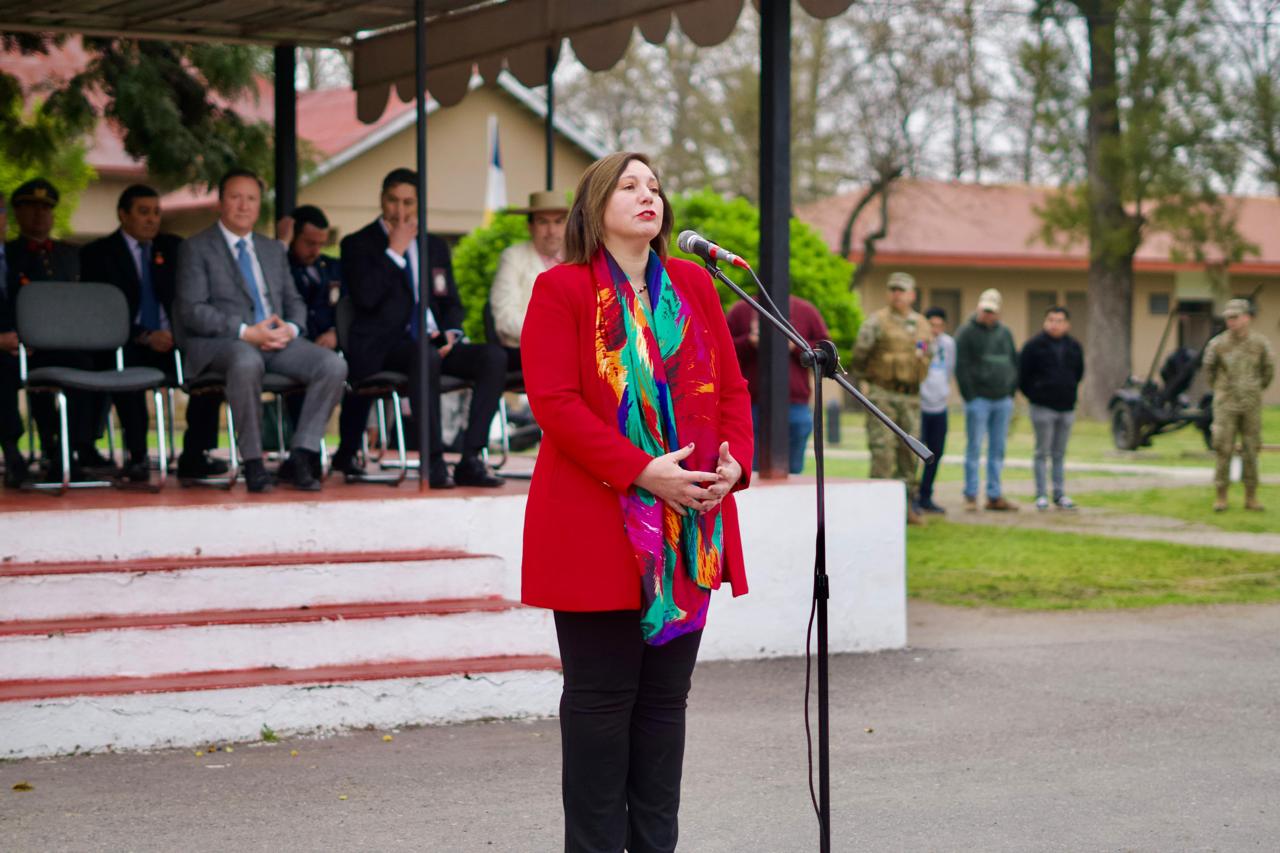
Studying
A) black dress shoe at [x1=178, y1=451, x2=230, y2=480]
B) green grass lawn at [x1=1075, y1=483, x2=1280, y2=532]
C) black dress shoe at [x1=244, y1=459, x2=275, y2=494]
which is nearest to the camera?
black dress shoe at [x1=244, y1=459, x2=275, y2=494]

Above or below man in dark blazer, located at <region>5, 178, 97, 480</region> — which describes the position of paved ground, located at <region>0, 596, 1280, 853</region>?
below

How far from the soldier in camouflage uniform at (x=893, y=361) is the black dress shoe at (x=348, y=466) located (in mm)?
5581

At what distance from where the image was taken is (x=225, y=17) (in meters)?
10.6

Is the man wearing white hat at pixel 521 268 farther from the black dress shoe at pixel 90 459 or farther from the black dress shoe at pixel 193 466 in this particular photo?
the black dress shoe at pixel 90 459

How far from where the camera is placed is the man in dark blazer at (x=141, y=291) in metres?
9.77

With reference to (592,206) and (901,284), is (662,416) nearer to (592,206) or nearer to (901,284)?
(592,206)

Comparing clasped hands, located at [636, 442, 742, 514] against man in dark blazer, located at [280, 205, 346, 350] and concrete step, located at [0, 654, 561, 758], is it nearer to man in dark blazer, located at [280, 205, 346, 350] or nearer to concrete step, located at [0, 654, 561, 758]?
concrete step, located at [0, 654, 561, 758]

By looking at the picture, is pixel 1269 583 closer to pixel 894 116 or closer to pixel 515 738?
pixel 515 738

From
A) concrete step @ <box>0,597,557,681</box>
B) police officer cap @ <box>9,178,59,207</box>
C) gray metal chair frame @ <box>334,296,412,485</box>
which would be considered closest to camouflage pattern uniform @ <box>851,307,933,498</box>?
gray metal chair frame @ <box>334,296,412,485</box>

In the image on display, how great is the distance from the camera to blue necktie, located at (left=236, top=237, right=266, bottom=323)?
29.3 feet

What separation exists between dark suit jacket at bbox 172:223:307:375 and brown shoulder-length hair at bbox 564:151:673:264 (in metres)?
4.69

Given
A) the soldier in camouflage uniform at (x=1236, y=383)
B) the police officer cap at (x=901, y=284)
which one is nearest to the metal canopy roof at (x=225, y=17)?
the police officer cap at (x=901, y=284)

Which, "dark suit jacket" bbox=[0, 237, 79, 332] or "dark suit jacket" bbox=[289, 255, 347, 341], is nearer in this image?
"dark suit jacket" bbox=[0, 237, 79, 332]

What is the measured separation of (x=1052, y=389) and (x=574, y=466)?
41.4 ft
